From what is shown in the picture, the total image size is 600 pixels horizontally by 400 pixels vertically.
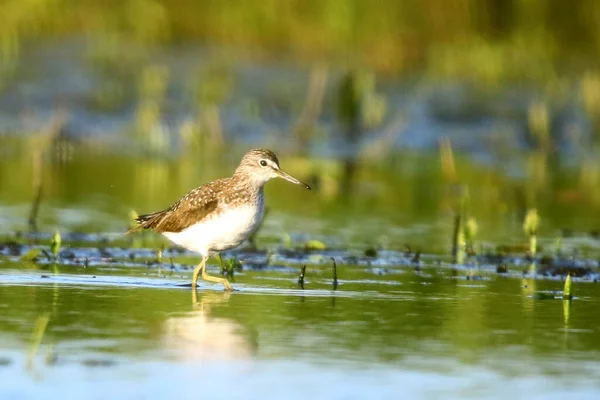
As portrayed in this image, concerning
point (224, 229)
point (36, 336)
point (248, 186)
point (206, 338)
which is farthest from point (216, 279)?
point (36, 336)

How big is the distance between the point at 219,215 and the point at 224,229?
0.56ft

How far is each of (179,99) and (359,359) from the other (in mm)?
15400

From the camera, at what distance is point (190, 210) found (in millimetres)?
11523

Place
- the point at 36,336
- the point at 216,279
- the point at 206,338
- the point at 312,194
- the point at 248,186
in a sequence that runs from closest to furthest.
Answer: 1. the point at 36,336
2. the point at 206,338
3. the point at 216,279
4. the point at 248,186
5. the point at 312,194

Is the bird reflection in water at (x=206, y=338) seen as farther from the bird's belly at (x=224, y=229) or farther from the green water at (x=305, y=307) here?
the bird's belly at (x=224, y=229)

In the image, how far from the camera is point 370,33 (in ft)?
78.5

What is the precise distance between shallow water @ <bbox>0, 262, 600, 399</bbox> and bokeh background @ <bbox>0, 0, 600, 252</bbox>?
532 cm

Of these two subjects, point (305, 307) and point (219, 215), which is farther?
point (219, 215)

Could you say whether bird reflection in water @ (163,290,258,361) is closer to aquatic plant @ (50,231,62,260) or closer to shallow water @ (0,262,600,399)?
shallow water @ (0,262,600,399)

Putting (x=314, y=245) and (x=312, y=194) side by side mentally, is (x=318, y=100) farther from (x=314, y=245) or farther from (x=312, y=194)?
(x=314, y=245)

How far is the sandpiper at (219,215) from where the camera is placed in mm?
11180

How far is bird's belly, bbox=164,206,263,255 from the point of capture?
1116 centimetres

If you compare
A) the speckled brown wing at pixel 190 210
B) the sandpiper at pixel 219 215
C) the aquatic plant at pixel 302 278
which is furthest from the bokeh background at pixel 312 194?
the speckled brown wing at pixel 190 210

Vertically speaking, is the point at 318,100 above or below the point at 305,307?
above
